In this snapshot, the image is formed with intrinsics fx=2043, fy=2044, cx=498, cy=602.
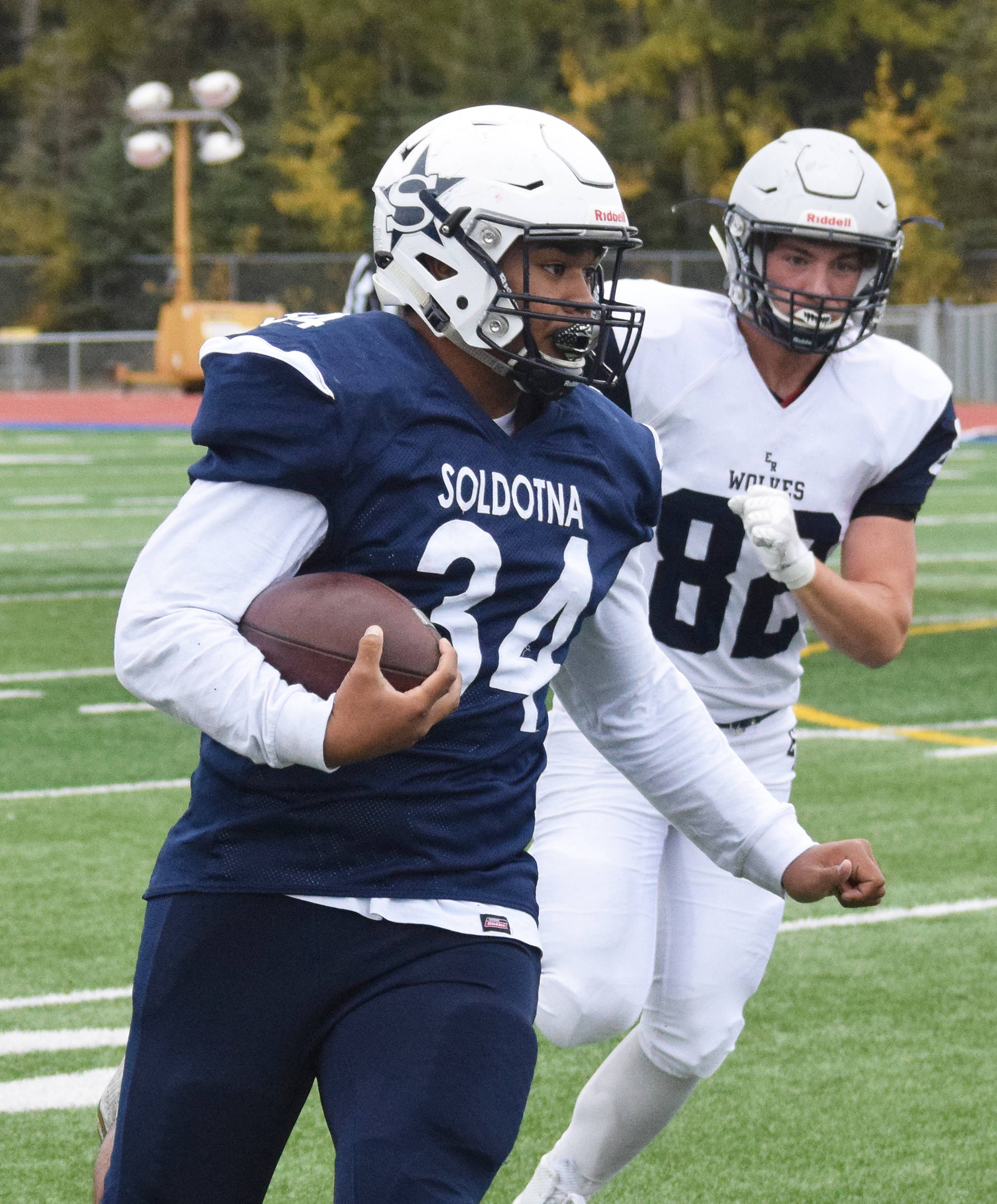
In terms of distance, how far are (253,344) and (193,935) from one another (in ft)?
2.30

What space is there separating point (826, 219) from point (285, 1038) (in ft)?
6.97

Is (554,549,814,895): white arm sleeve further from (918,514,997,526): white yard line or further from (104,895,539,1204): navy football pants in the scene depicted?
(918,514,997,526): white yard line

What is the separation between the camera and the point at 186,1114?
2.37 m

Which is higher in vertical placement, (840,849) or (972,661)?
(840,849)

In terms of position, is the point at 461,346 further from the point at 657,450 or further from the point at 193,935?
the point at 193,935

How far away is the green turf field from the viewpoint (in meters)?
3.87

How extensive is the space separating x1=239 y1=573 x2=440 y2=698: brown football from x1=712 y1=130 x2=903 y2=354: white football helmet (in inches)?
67.0

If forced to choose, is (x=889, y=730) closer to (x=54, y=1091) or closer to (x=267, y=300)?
(x=54, y=1091)

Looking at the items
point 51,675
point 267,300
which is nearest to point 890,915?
point 51,675

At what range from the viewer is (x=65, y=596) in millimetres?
10711

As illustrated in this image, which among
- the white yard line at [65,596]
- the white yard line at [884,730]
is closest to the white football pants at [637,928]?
the white yard line at [884,730]

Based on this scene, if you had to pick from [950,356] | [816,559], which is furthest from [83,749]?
[950,356]

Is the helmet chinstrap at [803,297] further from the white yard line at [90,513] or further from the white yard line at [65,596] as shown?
the white yard line at [90,513]

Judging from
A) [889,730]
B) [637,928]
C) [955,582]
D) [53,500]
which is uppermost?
[637,928]
